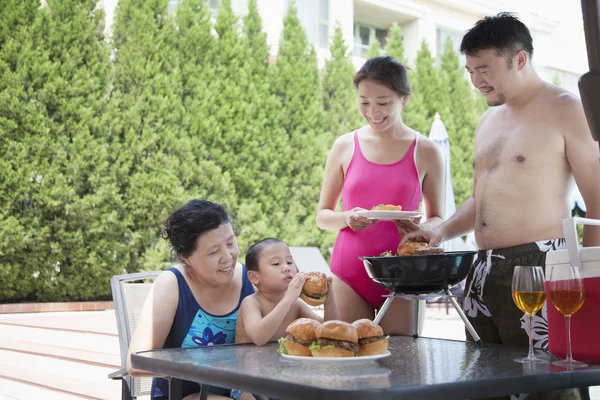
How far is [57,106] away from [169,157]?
1.75 metres

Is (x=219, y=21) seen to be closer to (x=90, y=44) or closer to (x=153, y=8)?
(x=153, y=8)

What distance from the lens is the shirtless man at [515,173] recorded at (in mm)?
2578

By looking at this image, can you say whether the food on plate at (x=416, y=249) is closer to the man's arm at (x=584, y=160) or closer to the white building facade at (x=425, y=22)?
the man's arm at (x=584, y=160)

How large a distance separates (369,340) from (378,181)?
51.4 inches

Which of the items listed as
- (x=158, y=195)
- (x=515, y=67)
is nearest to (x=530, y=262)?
(x=515, y=67)

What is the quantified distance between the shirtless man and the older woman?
69 centimetres

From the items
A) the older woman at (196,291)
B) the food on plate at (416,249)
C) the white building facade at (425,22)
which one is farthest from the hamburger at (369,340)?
the white building facade at (425,22)

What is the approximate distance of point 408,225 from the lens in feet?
9.68

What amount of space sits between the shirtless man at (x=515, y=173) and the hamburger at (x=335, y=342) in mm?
925

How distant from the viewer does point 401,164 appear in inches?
125

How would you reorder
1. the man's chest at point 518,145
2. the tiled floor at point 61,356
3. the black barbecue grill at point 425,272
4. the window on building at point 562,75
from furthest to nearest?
the window on building at point 562,75 → the tiled floor at point 61,356 → the man's chest at point 518,145 → the black barbecue grill at point 425,272

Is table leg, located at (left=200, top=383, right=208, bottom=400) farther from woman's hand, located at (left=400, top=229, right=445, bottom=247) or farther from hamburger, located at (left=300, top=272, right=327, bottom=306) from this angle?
woman's hand, located at (left=400, top=229, right=445, bottom=247)

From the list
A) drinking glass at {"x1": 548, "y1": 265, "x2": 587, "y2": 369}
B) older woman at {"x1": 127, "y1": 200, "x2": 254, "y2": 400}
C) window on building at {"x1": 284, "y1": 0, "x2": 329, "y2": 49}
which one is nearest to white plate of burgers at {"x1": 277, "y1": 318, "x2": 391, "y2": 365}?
drinking glass at {"x1": 548, "y1": 265, "x2": 587, "y2": 369}

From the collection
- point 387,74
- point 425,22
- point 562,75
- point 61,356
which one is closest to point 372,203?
point 387,74
